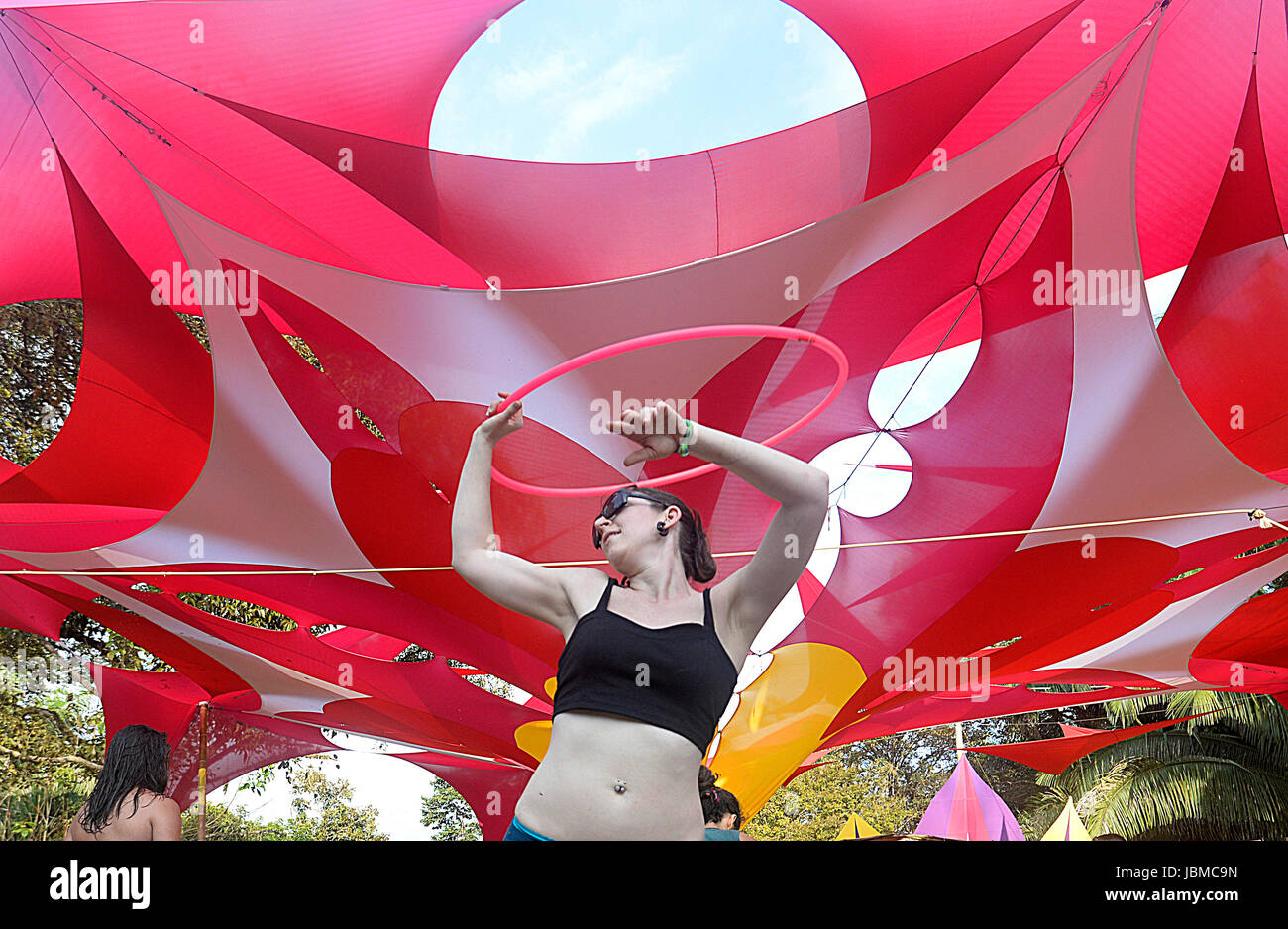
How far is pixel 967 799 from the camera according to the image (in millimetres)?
9750

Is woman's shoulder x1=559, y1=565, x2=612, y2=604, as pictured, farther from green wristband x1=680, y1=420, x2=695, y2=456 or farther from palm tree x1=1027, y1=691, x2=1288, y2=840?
palm tree x1=1027, y1=691, x2=1288, y2=840

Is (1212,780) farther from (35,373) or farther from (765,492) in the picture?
(35,373)

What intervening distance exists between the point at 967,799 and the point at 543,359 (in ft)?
26.8

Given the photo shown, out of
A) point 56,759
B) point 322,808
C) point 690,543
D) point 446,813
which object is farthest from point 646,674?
point 446,813

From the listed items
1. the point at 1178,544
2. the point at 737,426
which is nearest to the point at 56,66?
the point at 737,426

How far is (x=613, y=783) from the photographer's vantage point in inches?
62.0

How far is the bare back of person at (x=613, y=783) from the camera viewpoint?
156cm

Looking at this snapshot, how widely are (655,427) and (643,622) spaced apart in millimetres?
383

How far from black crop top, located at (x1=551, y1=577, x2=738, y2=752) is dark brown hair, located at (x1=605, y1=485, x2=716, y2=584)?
242 millimetres

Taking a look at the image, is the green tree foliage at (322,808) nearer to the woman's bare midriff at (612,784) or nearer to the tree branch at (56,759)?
the tree branch at (56,759)

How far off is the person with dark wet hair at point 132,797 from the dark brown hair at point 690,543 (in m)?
2.46
